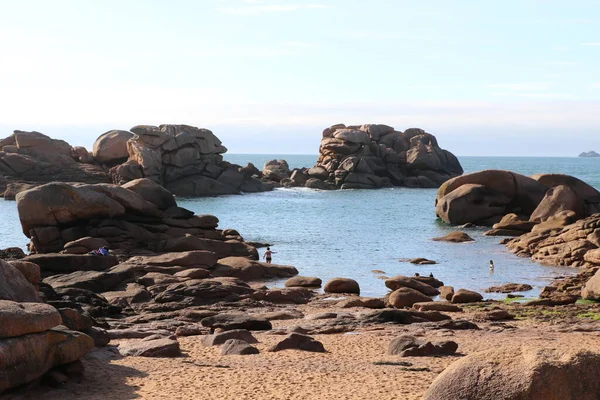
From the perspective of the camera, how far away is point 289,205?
94.1 m

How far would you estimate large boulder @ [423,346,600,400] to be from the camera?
10742mm

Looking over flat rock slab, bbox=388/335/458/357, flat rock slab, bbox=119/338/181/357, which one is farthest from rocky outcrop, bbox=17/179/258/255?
flat rock slab, bbox=388/335/458/357

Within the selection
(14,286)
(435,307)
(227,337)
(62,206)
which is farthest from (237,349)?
(62,206)

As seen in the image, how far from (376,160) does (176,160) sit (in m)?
33.9

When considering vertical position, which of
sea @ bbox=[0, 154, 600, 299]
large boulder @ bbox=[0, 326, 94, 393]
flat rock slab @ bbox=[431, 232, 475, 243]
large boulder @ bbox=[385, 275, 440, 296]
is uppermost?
large boulder @ bbox=[0, 326, 94, 393]

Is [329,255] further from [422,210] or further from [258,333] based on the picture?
[422,210]

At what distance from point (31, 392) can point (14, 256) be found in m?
25.2

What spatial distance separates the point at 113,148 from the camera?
99812 mm

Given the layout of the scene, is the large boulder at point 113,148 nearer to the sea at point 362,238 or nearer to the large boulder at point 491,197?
the sea at point 362,238

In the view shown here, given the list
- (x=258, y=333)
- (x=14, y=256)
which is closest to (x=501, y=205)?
(x=14, y=256)

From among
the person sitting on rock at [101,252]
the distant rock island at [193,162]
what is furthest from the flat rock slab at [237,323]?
the distant rock island at [193,162]

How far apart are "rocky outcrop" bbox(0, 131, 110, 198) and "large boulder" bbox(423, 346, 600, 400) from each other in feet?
285

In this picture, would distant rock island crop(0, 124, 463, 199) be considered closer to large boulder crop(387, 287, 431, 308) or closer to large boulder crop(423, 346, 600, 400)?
large boulder crop(387, 287, 431, 308)

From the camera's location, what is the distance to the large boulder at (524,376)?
1074 cm
